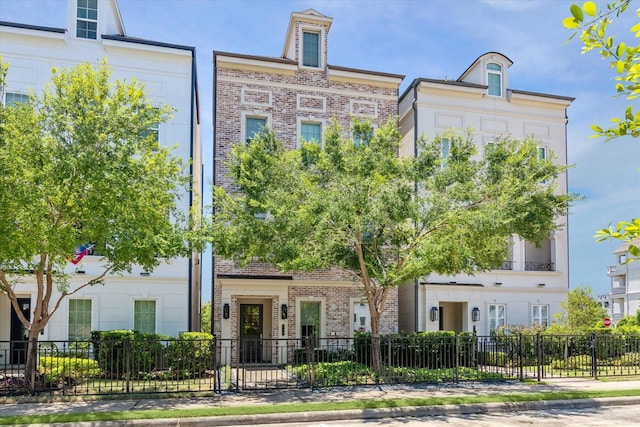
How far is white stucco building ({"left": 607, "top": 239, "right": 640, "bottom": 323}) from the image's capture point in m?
56.0

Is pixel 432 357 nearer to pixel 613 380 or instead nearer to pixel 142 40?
pixel 613 380

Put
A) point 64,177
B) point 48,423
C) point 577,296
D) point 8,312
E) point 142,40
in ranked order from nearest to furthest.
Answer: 1. point 48,423
2. point 64,177
3. point 8,312
4. point 142,40
5. point 577,296

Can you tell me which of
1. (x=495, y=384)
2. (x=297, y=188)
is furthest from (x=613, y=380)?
(x=297, y=188)

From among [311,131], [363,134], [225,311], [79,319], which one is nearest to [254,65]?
[311,131]

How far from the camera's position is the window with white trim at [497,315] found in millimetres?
24156

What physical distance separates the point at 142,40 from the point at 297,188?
31.2ft

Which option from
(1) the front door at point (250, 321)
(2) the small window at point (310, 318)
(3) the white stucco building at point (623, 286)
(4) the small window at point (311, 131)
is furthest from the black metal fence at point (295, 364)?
(3) the white stucco building at point (623, 286)

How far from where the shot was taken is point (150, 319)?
2034 centimetres

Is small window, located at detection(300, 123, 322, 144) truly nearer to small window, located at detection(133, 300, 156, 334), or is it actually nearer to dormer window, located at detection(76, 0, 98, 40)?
dormer window, located at detection(76, 0, 98, 40)

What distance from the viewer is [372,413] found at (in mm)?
12383

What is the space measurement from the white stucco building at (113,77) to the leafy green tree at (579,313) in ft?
46.2

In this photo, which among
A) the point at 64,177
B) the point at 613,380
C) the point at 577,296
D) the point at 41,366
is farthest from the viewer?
the point at 577,296

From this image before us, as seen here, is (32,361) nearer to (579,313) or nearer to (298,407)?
(298,407)

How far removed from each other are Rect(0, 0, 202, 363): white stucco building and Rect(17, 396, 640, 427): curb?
9205 millimetres
